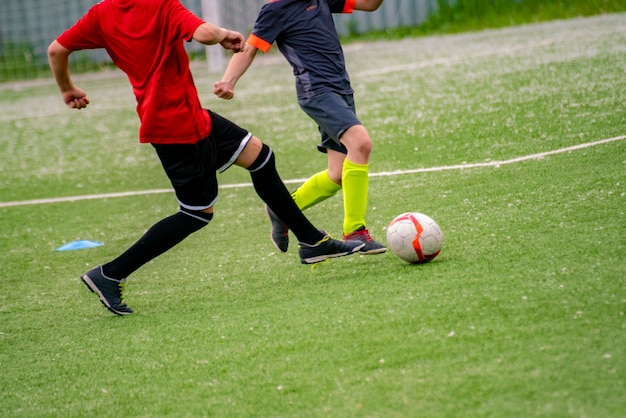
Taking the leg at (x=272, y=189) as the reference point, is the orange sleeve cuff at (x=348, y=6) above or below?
above

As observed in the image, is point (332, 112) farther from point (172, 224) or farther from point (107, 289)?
point (107, 289)

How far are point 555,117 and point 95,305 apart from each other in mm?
4866

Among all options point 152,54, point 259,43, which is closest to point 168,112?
point 152,54

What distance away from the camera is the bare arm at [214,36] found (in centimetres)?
418

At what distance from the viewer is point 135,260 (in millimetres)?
4840

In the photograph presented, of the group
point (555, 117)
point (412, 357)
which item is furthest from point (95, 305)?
point (555, 117)

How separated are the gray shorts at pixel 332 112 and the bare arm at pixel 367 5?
66 cm

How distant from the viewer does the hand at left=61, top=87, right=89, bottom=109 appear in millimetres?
4863

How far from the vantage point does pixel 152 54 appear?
4.48m

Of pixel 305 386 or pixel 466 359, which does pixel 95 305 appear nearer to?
pixel 305 386

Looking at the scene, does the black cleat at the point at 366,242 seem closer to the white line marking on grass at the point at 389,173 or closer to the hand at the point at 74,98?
the hand at the point at 74,98


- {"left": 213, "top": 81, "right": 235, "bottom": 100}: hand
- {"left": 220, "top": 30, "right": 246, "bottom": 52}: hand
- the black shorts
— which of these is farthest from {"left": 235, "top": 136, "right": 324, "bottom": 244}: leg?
{"left": 220, "top": 30, "right": 246, "bottom": 52}: hand

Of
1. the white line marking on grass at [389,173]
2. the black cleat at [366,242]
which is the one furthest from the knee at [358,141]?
the white line marking on grass at [389,173]

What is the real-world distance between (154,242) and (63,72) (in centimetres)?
104
